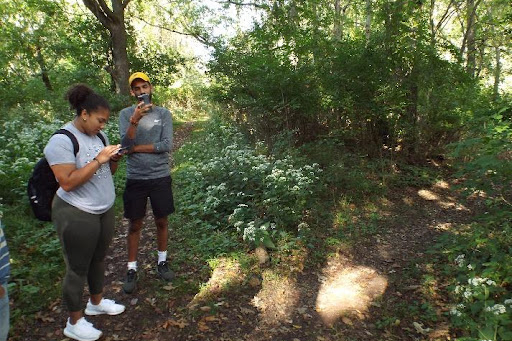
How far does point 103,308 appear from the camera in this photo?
3441 mm

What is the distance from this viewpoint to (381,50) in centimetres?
695

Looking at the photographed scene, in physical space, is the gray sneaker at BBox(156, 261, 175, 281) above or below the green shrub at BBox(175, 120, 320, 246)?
below

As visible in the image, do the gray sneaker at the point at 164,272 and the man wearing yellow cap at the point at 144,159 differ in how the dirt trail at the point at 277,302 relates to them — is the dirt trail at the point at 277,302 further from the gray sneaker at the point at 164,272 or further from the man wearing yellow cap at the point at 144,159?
the man wearing yellow cap at the point at 144,159

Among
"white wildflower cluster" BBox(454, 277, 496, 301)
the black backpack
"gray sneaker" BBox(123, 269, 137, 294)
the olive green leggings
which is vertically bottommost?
Result: "gray sneaker" BBox(123, 269, 137, 294)

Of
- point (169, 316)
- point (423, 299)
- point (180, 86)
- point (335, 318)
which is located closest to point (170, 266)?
point (169, 316)

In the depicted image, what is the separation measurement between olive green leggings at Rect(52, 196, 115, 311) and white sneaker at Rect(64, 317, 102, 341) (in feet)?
0.57

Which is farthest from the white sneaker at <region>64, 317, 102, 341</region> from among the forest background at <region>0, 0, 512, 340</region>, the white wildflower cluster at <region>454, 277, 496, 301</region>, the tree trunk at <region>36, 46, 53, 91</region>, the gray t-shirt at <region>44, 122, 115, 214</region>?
the tree trunk at <region>36, 46, 53, 91</region>

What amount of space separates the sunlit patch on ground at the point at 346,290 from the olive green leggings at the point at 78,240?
2.50 meters

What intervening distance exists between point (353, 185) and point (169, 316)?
451 cm

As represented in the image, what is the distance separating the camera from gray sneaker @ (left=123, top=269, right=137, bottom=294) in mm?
3832

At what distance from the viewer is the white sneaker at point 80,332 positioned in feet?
9.96

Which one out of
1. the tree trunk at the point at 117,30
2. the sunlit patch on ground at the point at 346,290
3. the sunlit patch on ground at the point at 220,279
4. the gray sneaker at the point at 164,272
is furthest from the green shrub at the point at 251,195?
the tree trunk at the point at 117,30

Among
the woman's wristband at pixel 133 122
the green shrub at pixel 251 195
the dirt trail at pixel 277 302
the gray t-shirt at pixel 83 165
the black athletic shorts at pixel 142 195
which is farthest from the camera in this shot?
the green shrub at pixel 251 195

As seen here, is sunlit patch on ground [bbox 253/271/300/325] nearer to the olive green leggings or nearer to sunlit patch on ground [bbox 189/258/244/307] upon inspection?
sunlit patch on ground [bbox 189/258/244/307]
